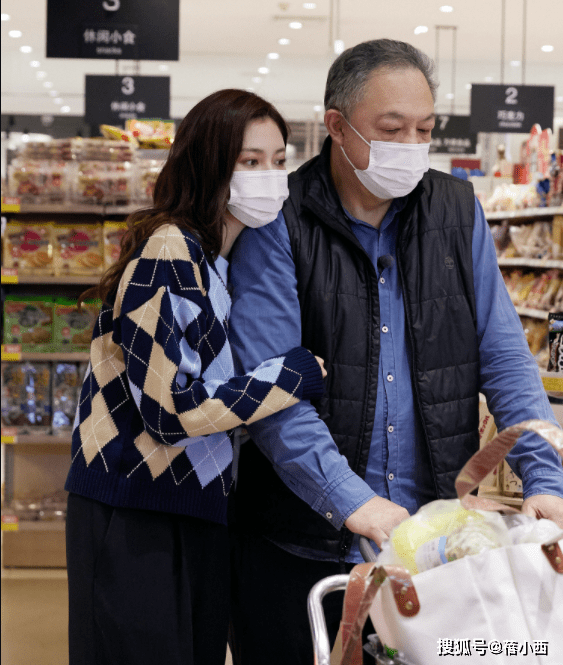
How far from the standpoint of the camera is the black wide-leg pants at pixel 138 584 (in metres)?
1.63

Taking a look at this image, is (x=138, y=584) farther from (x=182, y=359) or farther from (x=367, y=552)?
(x=367, y=552)

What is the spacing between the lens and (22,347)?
4352 mm

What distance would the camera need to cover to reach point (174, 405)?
1493 mm

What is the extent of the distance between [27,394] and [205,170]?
10.4ft

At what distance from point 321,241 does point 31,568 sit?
149 inches

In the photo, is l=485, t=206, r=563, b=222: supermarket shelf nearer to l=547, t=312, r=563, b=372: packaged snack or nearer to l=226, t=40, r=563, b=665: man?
l=547, t=312, r=563, b=372: packaged snack

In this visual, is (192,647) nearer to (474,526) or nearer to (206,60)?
(474,526)

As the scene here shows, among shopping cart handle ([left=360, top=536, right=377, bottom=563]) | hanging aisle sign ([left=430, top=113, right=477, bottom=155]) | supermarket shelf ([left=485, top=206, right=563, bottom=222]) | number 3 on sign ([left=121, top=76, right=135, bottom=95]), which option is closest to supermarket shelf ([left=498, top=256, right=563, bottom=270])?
supermarket shelf ([left=485, top=206, right=563, bottom=222])

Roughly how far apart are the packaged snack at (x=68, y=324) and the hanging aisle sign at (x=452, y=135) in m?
9.12

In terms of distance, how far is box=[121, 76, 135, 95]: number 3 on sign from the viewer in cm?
821

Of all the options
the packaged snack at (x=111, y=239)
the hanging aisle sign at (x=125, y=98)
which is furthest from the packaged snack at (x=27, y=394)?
the hanging aisle sign at (x=125, y=98)

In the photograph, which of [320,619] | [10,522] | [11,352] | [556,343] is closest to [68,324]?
[11,352]

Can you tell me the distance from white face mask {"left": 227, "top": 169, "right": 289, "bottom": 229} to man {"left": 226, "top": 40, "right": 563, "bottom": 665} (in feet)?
0.12

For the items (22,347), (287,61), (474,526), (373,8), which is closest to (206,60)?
(287,61)
